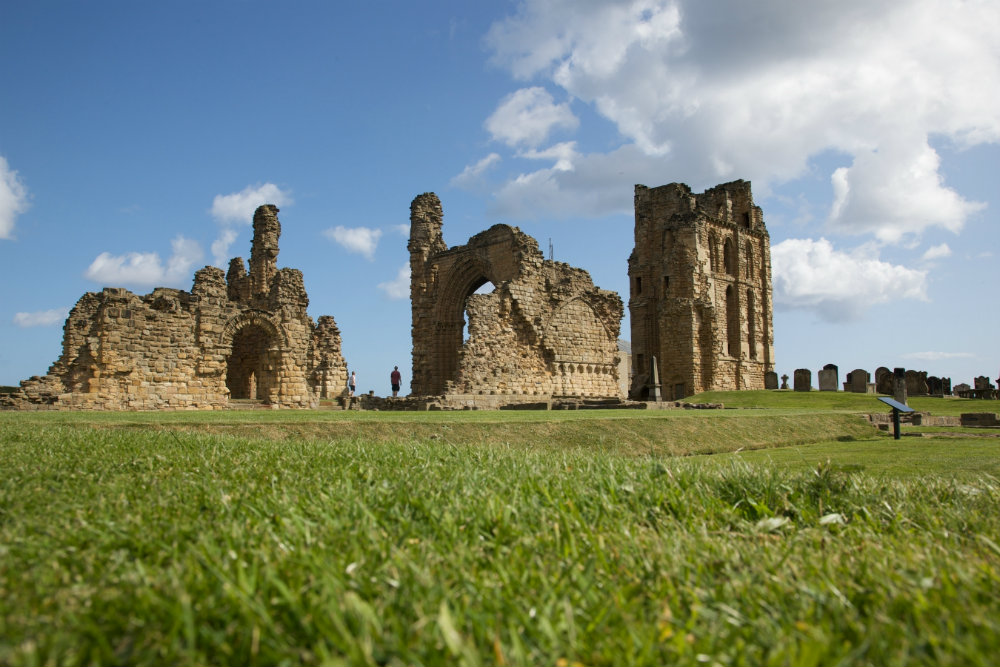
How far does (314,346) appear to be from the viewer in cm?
2625

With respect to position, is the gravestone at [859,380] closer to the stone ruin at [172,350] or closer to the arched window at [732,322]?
the arched window at [732,322]

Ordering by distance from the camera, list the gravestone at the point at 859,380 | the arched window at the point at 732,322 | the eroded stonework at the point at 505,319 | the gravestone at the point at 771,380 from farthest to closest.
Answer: the arched window at the point at 732,322, the gravestone at the point at 771,380, the gravestone at the point at 859,380, the eroded stonework at the point at 505,319

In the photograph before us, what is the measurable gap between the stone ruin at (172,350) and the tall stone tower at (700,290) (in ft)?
47.5

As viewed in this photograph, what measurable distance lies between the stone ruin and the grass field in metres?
14.9

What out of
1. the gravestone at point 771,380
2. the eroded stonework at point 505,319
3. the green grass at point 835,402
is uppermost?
the eroded stonework at point 505,319

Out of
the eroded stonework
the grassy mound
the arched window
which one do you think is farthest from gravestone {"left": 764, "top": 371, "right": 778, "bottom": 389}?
the grassy mound

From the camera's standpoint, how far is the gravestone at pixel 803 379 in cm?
3253

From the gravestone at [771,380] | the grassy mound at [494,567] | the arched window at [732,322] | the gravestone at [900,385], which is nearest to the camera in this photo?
the grassy mound at [494,567]

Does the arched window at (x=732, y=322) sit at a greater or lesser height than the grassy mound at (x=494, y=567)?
greater

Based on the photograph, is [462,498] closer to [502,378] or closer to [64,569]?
[64,569]

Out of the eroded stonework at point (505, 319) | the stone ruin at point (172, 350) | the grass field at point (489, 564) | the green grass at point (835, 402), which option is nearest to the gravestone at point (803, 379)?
the green grass at point (835, 402)

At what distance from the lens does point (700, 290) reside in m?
33.4

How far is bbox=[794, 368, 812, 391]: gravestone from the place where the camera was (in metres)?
32.5

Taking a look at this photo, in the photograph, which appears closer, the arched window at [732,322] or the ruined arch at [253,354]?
the ruined arch at [253,354]
